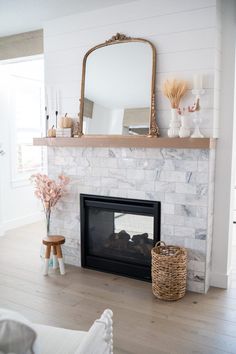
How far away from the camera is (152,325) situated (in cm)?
250

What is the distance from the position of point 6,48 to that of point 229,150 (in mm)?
3104

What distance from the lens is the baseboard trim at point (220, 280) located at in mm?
3129

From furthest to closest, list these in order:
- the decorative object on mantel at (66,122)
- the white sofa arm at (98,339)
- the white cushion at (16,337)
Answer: the decorative object on mantel at (66,122) → the white sofa arm at (98,339) → the white cushion at (16,337)

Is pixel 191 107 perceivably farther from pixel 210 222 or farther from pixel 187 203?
pixel 210 222

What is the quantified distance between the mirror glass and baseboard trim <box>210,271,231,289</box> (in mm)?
1486

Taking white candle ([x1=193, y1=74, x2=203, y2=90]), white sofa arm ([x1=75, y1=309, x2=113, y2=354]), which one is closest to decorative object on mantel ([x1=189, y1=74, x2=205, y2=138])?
white candle ([x1=193, y1=74, x2=203, y2=90])

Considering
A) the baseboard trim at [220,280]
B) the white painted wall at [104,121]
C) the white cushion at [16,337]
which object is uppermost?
the white painted wall at [104,121]

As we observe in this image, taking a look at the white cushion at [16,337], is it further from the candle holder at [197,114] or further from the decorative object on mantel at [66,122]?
the decorative object on mantel at [66,122]

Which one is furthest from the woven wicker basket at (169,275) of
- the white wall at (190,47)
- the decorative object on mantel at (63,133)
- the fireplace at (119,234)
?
the decorative object on mantel at (63,133)

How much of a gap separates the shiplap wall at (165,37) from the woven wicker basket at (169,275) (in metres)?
1.10

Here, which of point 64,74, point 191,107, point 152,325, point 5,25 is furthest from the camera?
point 5,25

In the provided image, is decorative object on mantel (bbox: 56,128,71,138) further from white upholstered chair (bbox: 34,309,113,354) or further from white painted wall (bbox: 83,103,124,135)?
white upholstered chair (bbox: 34,309,113,354)

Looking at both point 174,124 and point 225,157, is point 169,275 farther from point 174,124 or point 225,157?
point 174,124

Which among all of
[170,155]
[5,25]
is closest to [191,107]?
[170,155]
